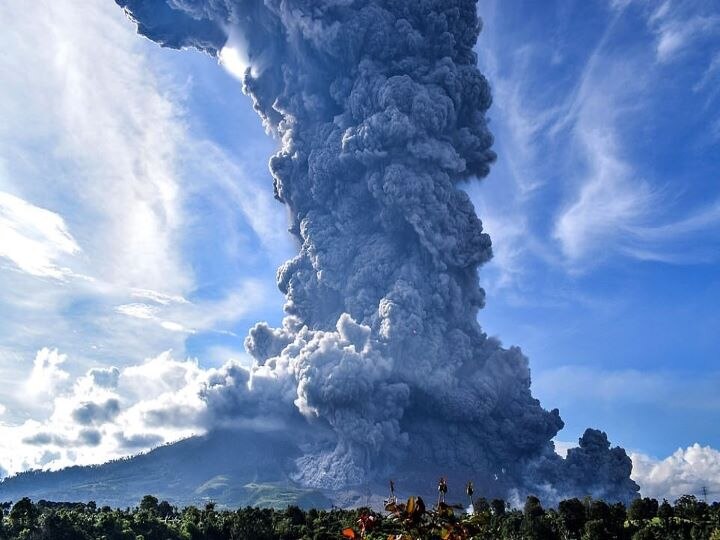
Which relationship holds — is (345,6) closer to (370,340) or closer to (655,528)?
(370,340)

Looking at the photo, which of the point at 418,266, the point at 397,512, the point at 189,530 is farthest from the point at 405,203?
the point at 397,512

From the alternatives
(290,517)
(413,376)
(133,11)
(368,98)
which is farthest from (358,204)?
(290,517)

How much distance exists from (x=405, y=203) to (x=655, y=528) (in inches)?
4947

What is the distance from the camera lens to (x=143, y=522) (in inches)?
3187

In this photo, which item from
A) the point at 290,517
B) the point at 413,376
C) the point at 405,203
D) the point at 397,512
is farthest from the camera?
the point at 413,376

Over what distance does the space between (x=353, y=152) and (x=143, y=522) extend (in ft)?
420

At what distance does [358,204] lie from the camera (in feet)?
648

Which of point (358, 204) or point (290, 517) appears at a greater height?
point (358, 204)

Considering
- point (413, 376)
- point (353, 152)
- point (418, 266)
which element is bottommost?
point (413, 376)

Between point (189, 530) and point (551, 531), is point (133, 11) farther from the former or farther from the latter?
point (551, 531)

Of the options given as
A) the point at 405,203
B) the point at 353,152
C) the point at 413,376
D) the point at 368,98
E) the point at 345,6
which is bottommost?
the point at 413,376

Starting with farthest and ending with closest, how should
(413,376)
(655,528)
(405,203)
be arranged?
(413,376), (405,203), (655,528)

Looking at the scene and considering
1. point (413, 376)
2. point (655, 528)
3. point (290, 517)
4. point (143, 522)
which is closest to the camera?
point (655, 528)

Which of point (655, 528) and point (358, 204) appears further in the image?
point (358, 204)
